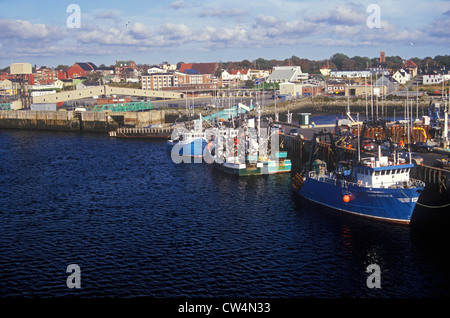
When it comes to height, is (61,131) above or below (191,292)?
above

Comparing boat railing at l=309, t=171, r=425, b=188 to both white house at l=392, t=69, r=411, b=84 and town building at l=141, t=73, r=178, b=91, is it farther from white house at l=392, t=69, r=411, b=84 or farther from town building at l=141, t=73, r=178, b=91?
white house at l=392, t=69, r=411, b=84

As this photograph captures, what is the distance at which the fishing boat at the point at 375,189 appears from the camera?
41.2 m

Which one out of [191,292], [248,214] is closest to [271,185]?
[248,214]

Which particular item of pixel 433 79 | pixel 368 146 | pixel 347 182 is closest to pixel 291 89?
pixel 433 79

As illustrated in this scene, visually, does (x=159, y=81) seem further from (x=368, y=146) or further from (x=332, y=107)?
(x=368, y=146)

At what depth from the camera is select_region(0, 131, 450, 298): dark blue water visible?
31672 mm

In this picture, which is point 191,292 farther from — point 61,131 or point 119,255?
point 61,131

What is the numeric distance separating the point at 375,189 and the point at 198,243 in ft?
52.0

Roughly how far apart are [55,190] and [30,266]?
23.5m

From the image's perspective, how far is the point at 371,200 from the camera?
140ft

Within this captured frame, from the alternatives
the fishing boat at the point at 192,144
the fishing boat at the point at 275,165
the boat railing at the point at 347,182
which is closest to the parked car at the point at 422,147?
the fishing boat at the point at 275,165

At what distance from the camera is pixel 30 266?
115 feet

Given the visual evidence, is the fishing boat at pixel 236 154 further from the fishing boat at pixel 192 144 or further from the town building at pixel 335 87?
the town building at pixel 335 87

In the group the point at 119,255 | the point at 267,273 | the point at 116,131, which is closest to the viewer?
the point at 267,273
